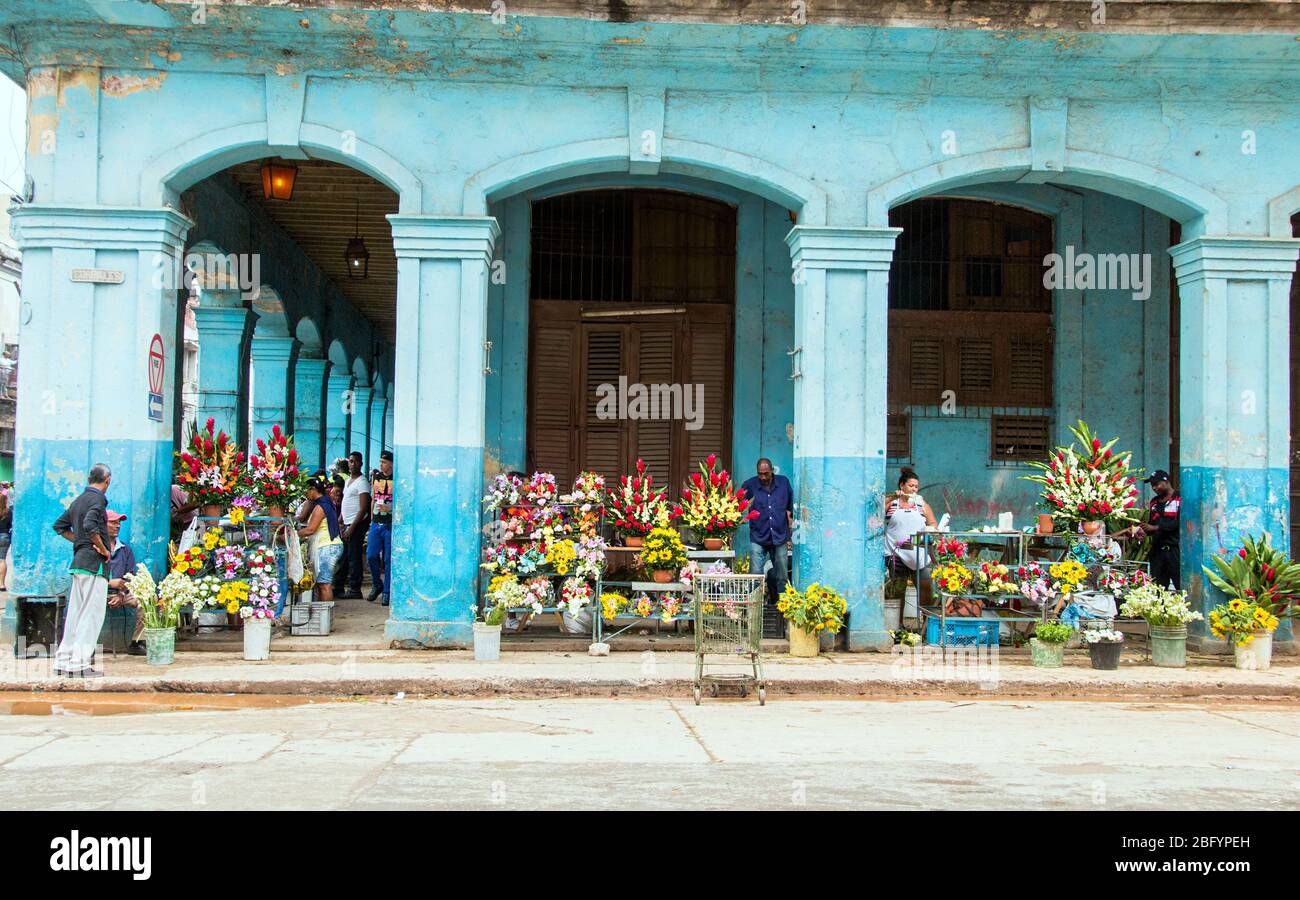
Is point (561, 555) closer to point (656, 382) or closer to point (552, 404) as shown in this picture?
point (552, 404)

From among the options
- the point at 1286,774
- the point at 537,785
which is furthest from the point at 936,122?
the point at 537,785

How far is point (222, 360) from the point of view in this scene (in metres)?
16.5

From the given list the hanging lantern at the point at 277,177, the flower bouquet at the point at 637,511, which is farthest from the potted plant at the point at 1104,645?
the hanging lantern at the point at 277,177

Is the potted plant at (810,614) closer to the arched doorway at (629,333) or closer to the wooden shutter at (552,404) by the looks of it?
the arched doorway at (629,333)

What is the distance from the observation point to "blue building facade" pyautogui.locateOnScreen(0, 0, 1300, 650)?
10.7 meters

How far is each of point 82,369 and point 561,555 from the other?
4.53 metres

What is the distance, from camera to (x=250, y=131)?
10961 mm

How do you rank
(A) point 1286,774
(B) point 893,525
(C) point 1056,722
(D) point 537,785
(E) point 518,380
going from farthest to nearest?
(E) point 518,380
(B) point 893,525
(C) point 1056,722
(A) point 1286,774
(D) point 537,785

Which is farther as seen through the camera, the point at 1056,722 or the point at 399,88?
the point at 399,88

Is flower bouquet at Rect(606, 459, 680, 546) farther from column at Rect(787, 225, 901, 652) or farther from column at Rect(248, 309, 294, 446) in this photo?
column at Rect(248, 309, 294, 446)

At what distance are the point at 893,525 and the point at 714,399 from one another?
2970mm

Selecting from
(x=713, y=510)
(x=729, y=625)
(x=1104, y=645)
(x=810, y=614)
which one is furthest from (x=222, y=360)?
(x=1104, y=645)

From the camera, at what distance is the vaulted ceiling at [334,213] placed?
1514 cm

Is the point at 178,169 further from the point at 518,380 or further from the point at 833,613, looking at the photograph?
the point at 833,613
